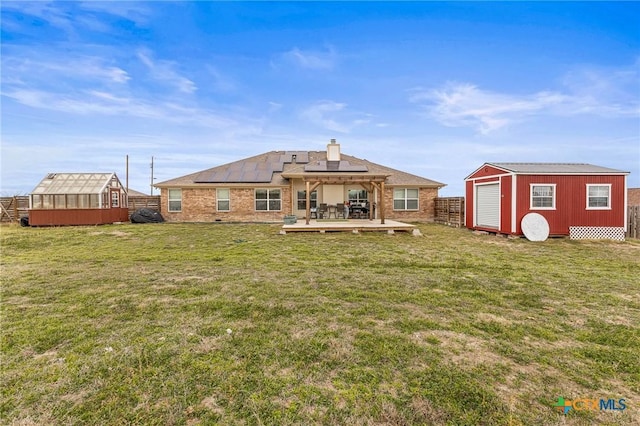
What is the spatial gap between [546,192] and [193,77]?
66.0 feet

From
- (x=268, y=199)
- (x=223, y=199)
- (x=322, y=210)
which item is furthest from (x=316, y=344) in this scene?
(x=223, y=199)

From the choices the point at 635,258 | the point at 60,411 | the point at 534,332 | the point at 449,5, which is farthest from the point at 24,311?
the point at 449,5

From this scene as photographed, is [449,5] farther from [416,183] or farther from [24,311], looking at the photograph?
[24,311]

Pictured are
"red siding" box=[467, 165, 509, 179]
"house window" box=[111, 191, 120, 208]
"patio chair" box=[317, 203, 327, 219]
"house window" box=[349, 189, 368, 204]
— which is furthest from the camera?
"house window" box=[349, 189, 368, 204]

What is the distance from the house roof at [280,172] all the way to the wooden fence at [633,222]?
860 cm

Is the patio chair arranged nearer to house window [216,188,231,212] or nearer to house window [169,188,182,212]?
house window [216,188,231,212]

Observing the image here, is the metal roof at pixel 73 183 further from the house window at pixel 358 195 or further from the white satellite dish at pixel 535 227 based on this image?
the white satellite dish at pixel 535 227

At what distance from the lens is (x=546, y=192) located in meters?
12.2

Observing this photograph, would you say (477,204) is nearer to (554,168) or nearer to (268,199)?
(554,168)

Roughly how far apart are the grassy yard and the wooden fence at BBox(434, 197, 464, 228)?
9759mm

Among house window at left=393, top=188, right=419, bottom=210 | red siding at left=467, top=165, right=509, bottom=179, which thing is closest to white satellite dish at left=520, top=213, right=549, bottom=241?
red siding at left=467, top=165, right=509, bottom=179

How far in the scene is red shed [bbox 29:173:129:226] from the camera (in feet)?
53.8

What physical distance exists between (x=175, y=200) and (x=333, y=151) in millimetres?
10917

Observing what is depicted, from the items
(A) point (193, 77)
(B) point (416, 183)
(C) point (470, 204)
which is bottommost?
(C) point (470, 204)
